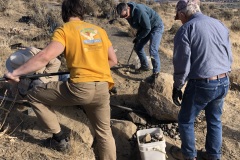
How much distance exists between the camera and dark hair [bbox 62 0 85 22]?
3105mm

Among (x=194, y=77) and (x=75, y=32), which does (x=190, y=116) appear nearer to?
(x=194, y=77)

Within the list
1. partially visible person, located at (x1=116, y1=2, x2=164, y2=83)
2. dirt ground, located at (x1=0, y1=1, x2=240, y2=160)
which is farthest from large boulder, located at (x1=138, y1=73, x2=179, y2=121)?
partially visible person, located at (x1=116, y1=2, x2=164, y2=83)

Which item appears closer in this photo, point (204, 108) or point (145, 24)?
point (204, 108)

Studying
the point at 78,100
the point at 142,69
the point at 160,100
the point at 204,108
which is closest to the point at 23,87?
the point at 78,100

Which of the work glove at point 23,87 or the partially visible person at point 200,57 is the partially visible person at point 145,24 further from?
the work glove at point 23,87

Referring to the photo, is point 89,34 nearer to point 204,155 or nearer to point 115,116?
point 204,155

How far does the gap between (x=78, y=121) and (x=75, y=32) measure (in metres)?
1.75

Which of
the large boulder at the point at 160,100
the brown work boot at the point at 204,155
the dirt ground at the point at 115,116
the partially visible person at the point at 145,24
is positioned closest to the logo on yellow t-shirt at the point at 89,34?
the dirt ground at the point at 115,116

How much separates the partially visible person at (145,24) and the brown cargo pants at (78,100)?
218 centimetres

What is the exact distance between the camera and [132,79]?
6.31 m

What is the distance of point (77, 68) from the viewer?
3.09 m

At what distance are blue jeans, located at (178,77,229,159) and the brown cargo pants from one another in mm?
866

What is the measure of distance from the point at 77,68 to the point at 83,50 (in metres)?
0.19

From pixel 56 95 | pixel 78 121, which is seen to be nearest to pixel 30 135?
pixel 78 121
